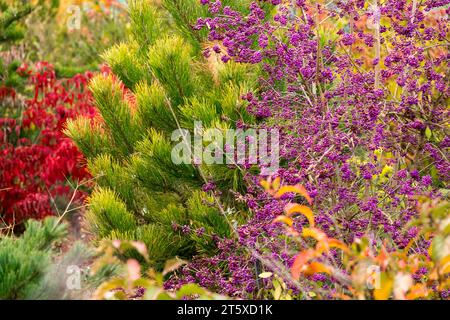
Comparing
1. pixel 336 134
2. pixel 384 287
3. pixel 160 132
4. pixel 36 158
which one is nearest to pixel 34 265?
pixel 384 287

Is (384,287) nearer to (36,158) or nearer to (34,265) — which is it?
(34,265)

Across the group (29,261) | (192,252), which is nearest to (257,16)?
(192,252)

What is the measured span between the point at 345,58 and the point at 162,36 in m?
1.53

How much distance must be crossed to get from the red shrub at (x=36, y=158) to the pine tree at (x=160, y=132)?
5.76ft

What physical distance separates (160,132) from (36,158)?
2.90 m

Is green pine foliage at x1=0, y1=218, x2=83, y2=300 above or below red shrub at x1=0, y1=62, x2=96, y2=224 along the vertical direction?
below

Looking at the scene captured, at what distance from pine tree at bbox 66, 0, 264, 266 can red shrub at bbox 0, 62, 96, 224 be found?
175 centimetres

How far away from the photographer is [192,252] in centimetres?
A: 459

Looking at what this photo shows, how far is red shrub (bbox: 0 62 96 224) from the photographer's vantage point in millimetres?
6719

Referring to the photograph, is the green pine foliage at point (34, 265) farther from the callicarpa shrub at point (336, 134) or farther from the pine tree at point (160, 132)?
the pine tree at point (160, 132)

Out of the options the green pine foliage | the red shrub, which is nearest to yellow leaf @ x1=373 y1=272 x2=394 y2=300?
the green pine foliage

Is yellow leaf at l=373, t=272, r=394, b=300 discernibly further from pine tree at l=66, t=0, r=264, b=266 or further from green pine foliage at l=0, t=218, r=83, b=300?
pine tree at l=66, t=0, r=264, b=266
